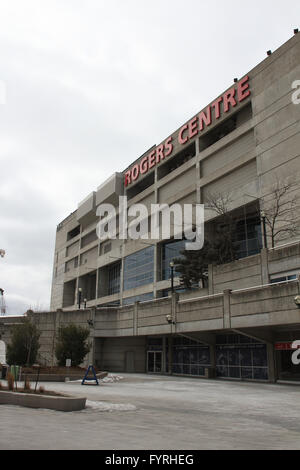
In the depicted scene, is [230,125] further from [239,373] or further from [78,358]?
[78,358]

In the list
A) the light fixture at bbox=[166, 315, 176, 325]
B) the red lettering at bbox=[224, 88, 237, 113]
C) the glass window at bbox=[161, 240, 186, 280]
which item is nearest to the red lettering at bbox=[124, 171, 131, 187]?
the glass window at bbox=[161, 240, 186, 280]

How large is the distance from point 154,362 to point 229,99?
29110 mm

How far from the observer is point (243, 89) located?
42125 mm

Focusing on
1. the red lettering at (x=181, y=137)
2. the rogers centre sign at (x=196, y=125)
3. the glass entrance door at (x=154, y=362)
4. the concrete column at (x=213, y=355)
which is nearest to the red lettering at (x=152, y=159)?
the rogers centre sign at (x=196, y=125)

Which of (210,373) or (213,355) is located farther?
(213,355)

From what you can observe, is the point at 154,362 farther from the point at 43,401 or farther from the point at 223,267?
the point at 43,401

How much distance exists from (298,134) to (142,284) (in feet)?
91.9

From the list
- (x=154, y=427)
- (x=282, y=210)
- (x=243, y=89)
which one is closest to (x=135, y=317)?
(x=282, y=210)

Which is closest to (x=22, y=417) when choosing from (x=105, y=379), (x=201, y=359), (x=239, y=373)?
(x=105, y=379)

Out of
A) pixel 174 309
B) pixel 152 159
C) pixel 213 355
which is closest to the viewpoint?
pixel 213 355

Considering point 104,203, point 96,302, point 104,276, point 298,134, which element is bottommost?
point 96,302

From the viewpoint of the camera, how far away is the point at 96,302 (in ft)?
214

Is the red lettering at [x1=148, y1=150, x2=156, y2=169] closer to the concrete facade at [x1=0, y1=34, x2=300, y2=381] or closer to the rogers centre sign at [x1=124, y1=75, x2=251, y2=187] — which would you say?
the rogers centre sign at [x1=124, y1=75, x2=251, y2=187]

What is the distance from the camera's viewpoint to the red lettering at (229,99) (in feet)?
143
